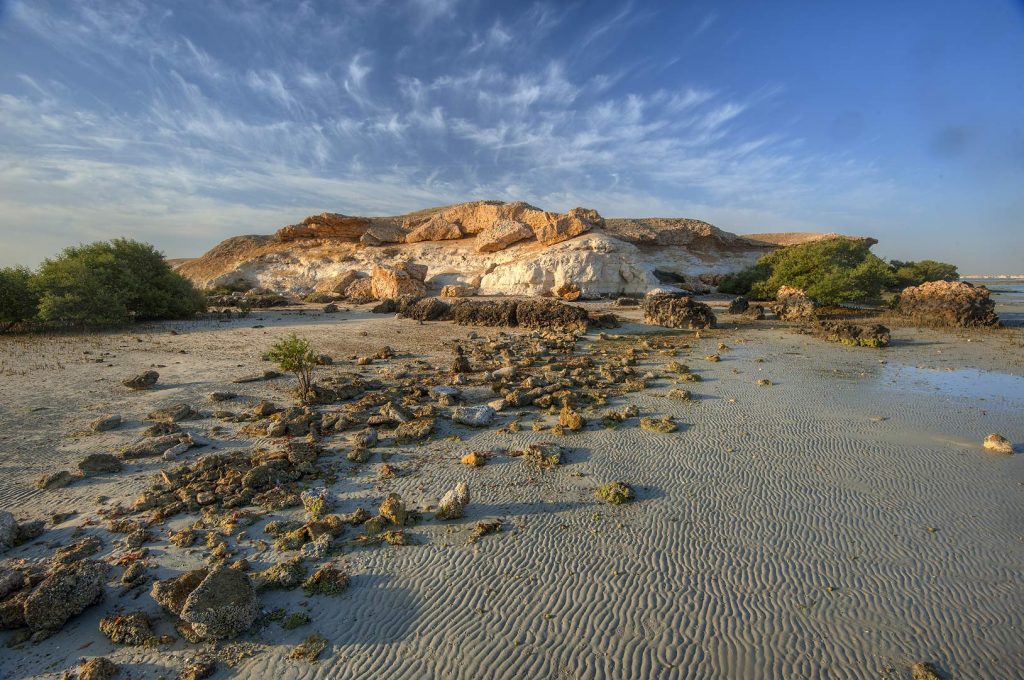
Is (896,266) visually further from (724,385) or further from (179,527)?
(179,527)

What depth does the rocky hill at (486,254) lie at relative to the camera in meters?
25.8

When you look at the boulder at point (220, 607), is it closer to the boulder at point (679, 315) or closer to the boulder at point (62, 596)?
the boulder at point (62, 596)

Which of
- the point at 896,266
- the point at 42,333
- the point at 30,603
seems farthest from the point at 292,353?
the point at 896,266

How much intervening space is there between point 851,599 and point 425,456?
4363 millimetres

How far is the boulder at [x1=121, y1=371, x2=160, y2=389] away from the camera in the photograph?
325 inches

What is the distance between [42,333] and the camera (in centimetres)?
1400

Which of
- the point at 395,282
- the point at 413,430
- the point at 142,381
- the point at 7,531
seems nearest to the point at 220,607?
the point at 7,531

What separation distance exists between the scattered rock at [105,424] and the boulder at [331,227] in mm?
31064

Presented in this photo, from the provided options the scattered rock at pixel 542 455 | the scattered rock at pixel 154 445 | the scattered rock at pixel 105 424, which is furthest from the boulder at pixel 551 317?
the scattered rock at pixel 105 424

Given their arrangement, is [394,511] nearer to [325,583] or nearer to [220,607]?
[325,583]

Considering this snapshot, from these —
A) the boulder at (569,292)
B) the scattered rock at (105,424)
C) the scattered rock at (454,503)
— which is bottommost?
the scattered rock at (454,503)

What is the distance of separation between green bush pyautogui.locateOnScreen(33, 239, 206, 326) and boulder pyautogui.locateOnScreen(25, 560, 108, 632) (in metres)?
15.3

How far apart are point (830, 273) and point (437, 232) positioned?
24600mm

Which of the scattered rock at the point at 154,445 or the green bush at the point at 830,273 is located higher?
the green bush at the point at 830,273
